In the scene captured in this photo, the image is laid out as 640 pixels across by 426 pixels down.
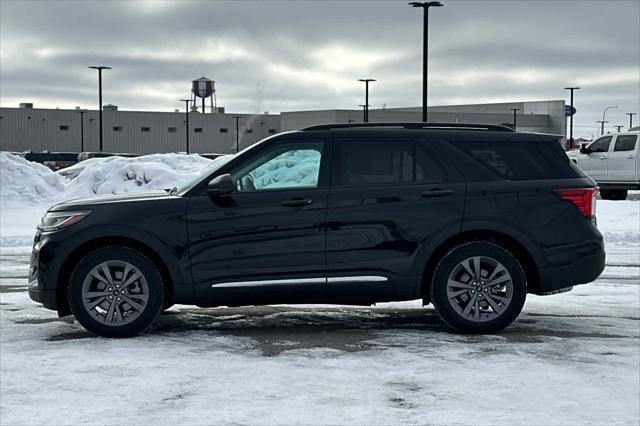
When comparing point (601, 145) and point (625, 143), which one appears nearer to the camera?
point (625, 143)

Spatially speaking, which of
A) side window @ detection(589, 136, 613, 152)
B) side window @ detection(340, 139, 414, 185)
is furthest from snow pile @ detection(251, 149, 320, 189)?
side window @ detection(589, 136, 613, 152)

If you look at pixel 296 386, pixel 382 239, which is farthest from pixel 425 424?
Answer: pixel 382 239

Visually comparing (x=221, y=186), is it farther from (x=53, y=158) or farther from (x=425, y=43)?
(x=53, y=158)

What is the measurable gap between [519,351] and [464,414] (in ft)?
6.64

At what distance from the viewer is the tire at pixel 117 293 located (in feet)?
26.2

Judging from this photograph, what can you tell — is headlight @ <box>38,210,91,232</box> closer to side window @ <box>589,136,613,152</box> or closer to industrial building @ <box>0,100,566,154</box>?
side window @ <box>589,136,613,152</box>

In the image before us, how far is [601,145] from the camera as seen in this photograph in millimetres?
30141

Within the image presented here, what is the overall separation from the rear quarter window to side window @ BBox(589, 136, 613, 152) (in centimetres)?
2248

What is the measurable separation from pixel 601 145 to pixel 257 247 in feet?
79.6

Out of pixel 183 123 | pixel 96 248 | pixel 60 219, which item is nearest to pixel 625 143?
pixel 96 248

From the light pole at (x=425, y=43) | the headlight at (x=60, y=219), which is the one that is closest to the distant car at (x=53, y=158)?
the light pole at (x=425, y=43)

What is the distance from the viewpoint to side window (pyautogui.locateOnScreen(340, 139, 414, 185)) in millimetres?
8320

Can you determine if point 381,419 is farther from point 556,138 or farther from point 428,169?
point 556,138

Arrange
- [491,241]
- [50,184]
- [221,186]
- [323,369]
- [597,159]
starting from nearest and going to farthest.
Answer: [323,369] < [221,186] < [491,241] < [50,184] < [597,159]
